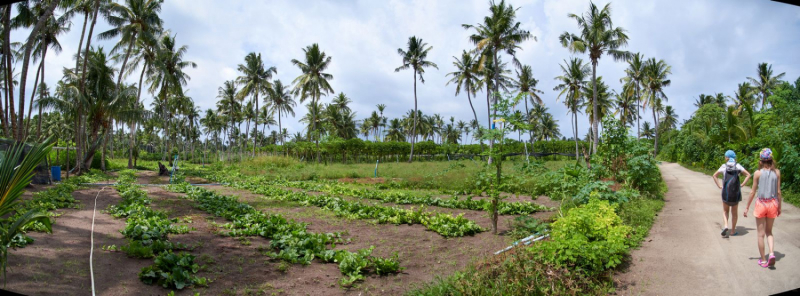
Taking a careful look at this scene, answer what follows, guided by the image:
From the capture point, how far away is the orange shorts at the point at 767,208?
5190 mm

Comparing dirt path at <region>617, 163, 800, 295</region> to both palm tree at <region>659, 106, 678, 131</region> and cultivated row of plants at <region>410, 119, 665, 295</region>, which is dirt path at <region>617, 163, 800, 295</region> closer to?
cultivated row of plants at <region>410, 119, 665, 295</region>

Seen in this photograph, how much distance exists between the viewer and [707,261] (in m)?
5.49

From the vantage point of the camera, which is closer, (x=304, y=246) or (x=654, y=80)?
(x=304, y=246)

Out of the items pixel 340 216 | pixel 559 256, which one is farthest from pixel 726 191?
pixel 340 216

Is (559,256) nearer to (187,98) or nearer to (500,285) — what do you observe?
(500,285)

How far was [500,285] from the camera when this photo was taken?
458 cm

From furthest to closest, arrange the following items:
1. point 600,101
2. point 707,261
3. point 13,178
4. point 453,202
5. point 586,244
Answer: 1. point 600,101
2. point 453,202
3. point 707,261
4. point 586,244
5. point 13,178

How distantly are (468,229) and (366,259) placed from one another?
2759mm

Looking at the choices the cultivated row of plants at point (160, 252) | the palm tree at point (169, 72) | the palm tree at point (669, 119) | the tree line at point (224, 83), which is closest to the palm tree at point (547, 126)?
the tree line at point (224, 83)

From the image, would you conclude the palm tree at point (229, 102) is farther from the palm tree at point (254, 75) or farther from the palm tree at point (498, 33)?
the palm tree at point (498, 33)

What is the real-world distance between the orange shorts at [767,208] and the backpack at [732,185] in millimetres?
1591

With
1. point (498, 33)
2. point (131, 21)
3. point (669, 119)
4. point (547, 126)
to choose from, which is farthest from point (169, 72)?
point (669, 119)

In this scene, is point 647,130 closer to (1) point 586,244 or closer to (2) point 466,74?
(2) point 466,74

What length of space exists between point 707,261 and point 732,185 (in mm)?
2151
